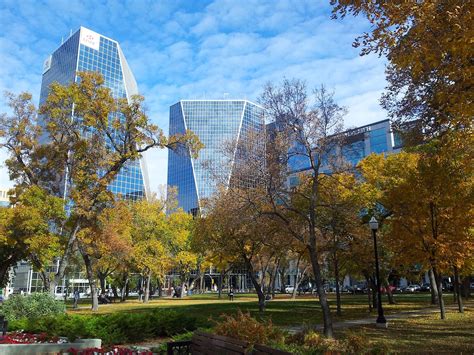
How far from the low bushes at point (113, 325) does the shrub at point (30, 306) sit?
244 cm

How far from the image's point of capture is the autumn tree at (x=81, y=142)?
25.1m

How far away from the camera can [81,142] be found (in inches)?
1026

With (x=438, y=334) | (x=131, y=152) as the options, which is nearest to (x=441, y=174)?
(x=438, y=334)

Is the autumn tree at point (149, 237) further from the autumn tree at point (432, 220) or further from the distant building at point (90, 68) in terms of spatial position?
the distant building at point (90, 68)

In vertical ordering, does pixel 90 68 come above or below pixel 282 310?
above

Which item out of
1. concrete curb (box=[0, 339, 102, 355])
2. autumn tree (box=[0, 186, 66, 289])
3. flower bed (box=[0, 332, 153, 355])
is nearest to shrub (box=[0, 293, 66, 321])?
flower bed (box=[0, 332, 153, 355])

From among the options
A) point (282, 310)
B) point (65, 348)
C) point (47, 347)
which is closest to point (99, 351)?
point (65, 348)

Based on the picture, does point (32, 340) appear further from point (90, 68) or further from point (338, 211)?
point (90, 68)

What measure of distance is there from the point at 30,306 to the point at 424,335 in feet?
52.3

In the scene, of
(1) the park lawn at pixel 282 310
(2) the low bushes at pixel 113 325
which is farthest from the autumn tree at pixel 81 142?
(2) the low bushes at pixel 113 325

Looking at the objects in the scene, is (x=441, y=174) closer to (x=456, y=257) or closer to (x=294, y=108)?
(x=456, y=257)

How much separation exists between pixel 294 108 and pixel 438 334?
399 inches

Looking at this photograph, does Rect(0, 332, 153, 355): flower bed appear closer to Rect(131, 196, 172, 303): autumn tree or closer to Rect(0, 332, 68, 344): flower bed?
Rect(0, 332, 68, 344): flower bed

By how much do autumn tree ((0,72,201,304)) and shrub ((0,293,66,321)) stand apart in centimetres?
657
